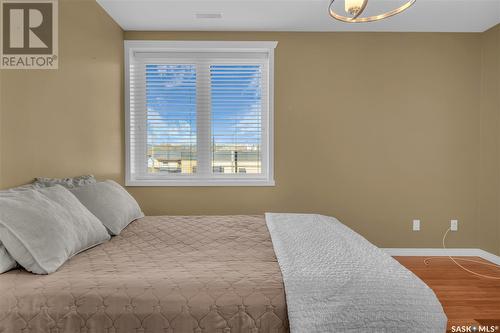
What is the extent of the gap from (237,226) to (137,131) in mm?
1991

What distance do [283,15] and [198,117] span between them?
1390 mm

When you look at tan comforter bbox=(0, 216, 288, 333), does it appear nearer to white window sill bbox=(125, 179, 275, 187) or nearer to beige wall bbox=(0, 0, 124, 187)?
beige wall bbox=(0, 0, 124, 187)

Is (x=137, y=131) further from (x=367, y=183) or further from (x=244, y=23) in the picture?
(x=367, y=183)

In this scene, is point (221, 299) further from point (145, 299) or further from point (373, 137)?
point (373, 137)

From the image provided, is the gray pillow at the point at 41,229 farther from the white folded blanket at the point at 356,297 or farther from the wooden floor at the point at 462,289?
the wooden floor at the point at 462,289

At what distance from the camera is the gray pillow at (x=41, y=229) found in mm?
1415

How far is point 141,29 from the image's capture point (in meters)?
3.63

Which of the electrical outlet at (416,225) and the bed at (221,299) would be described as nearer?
the bed at (221,299)

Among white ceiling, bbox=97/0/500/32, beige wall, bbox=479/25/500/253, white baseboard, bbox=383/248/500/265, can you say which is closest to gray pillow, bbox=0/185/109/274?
white ceiling, bbox=97/0/500/32

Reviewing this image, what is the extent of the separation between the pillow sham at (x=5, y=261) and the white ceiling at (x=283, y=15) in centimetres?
245

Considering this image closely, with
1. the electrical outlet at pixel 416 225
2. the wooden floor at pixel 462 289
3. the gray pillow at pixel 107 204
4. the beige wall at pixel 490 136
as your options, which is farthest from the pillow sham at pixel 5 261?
the beige wall at pixel 490 136

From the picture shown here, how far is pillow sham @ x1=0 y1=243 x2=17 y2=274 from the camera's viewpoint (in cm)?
141

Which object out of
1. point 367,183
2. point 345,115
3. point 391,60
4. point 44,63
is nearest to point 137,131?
point 44,63

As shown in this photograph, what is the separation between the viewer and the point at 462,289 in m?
2.77
